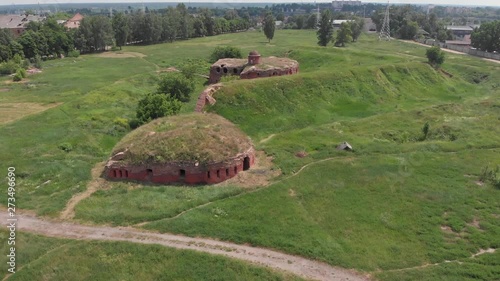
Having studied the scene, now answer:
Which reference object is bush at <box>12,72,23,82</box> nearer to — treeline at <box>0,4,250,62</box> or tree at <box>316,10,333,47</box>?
treeline at <box>0,4,250,62</box>

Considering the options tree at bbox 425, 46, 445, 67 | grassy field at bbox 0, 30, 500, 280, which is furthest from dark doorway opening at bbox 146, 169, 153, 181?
tree at bbox 425, 46, 445, 67

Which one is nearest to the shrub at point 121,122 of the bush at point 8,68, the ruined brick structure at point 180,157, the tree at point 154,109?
the tree at point 154,109

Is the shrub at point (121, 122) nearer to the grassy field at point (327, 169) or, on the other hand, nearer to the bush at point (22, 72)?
the grassy field at point (327, 169)

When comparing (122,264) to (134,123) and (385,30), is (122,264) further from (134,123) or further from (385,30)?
(385,30)

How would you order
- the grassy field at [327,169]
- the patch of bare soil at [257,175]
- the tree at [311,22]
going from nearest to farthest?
the grassy field at [327,169] < the patch of bare soil at [257,175] < the tree at [311,22]

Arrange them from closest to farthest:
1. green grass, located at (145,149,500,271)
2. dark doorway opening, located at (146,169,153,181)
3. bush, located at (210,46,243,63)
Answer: green grass, located at (145,149,500,271) → dark doorway opening, located at (146,169,153,181) → bush, located at (210,46,243,63)

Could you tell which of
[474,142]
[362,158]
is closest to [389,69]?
[474,142]
